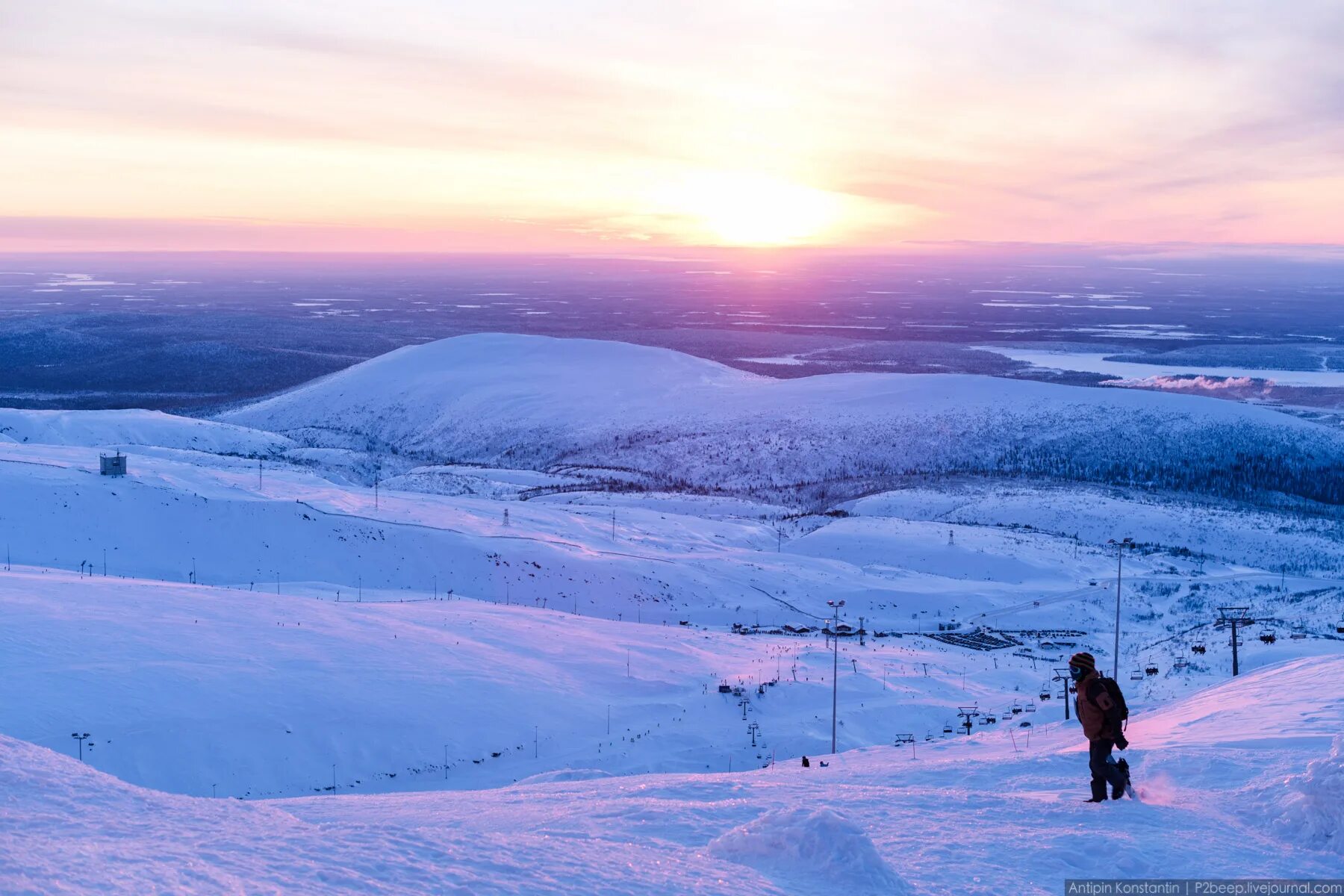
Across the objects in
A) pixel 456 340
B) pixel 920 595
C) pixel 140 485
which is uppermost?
pixel 456 340

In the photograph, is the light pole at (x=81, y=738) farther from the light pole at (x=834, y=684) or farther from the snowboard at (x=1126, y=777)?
the snowboard at (x=1126, y=777)

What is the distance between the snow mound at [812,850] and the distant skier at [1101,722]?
8.49ft

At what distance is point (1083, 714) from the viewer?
992 cm

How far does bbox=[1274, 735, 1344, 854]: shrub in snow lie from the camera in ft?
28.3

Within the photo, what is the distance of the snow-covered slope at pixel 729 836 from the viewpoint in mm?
7824

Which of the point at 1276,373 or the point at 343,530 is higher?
the point at 1276,373

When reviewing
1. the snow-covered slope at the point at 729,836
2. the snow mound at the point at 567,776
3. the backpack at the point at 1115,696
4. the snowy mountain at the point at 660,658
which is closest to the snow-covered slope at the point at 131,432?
the snowy mountain at the point at 660,658

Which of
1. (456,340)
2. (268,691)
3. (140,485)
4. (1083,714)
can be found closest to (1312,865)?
(1083,714)

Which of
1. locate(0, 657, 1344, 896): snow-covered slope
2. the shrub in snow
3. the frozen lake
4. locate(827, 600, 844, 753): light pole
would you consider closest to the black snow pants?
locate(0, 657, 1344, 896): snow-covered slope

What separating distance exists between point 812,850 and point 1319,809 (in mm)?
4534

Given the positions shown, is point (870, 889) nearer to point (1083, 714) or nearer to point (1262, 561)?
point (1083, 714)

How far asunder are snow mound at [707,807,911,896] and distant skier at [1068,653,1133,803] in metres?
2.59

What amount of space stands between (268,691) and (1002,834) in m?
18.1

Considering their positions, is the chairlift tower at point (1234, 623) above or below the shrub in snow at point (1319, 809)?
below
